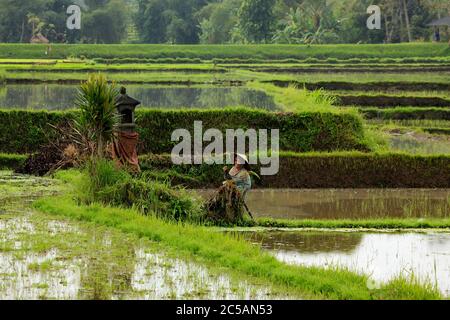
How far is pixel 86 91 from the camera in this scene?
1678cm

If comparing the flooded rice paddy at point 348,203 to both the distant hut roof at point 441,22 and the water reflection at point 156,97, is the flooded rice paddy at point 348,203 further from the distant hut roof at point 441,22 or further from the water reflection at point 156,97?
the distant hut roof at point 441,22

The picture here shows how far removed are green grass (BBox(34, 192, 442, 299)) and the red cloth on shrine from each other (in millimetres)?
1920

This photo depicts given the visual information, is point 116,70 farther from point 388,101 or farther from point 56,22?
point 56,22

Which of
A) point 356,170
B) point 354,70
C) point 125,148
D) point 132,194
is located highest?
point 125,148

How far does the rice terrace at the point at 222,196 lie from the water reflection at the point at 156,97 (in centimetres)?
11

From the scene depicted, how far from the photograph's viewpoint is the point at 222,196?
14586mm

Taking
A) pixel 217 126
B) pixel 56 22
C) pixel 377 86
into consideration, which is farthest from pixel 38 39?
pixel 217 126

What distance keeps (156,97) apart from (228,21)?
50456 millimetres

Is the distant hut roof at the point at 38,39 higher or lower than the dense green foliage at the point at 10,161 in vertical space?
higher

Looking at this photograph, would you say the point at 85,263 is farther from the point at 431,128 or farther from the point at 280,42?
the point at 280,42

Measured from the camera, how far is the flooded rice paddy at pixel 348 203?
16.6 meters

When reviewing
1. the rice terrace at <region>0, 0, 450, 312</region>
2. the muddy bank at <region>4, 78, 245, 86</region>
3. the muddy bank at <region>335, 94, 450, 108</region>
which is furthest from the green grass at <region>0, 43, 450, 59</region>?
the muddy bank at <region>335, 94, 450, 108</region>

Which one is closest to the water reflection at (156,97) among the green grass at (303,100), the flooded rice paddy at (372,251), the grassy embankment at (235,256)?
the green grass at (303,100)

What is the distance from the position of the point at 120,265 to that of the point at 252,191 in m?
8.23
